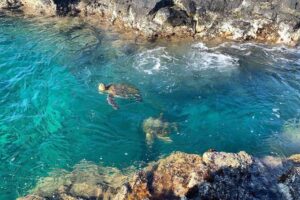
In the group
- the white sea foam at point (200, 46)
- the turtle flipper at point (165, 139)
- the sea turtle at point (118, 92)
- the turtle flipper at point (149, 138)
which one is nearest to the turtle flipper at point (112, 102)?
the sea turtle at point (118, 92)

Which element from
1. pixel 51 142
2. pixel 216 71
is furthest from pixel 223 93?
pixel 51 142

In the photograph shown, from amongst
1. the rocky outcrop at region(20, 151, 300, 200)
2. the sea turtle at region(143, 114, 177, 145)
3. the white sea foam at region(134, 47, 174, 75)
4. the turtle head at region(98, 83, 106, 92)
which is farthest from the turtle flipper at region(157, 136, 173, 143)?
the white sea foam at region(134, 47, 174, 75)

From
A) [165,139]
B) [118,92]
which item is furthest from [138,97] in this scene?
[165,139]

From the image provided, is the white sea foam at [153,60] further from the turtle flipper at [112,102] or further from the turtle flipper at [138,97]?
the turtle flipper at [112,102]

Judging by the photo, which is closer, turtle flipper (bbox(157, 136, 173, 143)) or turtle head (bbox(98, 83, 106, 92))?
turtle flipper (bbox(157, 136, 173, 143))

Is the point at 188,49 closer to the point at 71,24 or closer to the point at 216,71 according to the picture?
the point at 216,71

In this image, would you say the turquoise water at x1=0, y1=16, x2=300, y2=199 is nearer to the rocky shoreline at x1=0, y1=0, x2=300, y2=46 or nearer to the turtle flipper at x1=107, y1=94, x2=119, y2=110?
the turtle flipper at x1=107, y1=94, x2=119, y2=110
